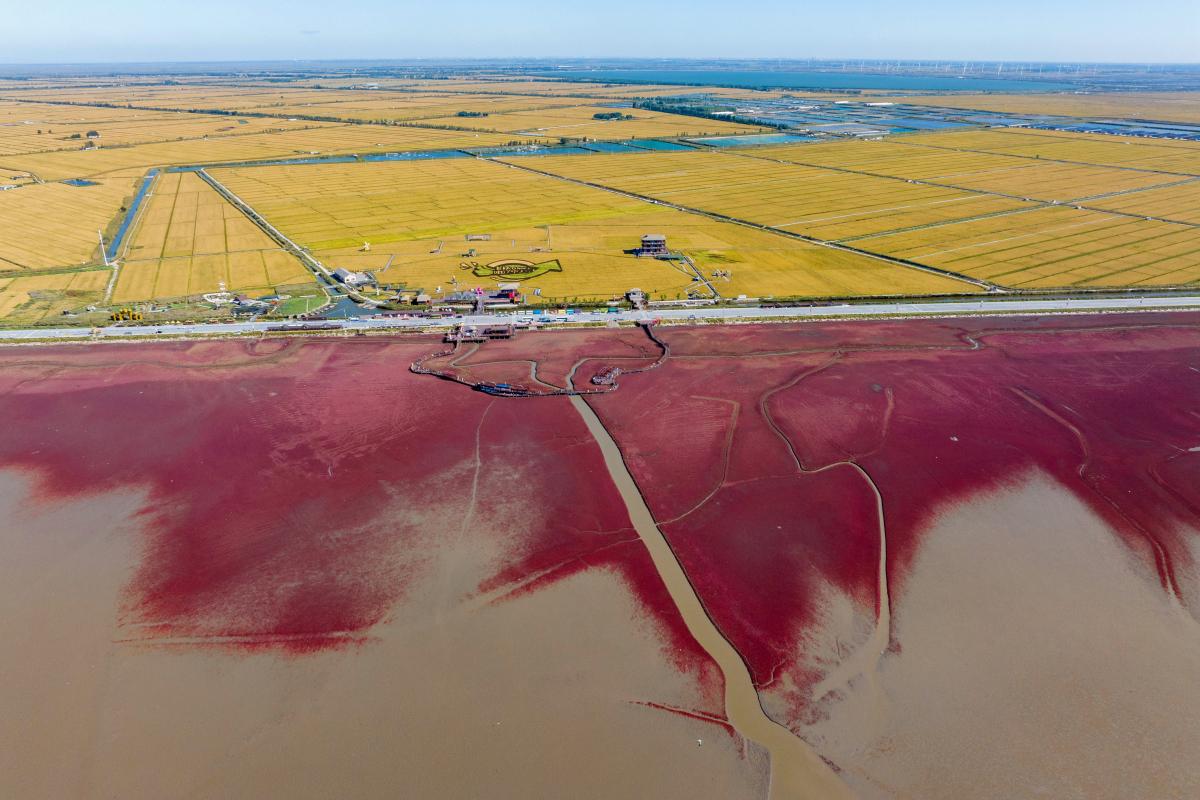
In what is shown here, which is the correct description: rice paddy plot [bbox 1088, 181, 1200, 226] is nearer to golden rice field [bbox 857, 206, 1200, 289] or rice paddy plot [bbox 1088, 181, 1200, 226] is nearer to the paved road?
golden rice field [bbox 857, 206, 1200, 289]

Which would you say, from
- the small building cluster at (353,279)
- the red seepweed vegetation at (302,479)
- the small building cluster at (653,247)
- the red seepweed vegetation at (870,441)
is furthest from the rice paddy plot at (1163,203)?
the small building cluster at (353,279)

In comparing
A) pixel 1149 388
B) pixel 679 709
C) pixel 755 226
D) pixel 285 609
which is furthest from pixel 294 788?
pixel 755 226

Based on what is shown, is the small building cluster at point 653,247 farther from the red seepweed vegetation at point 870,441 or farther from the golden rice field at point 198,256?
the golden rice field at point 198,256

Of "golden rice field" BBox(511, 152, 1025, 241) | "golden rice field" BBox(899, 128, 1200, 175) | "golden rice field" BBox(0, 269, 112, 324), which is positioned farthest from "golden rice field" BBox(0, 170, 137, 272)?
"golden rice field" BBox(899, 128, 1200, 175)

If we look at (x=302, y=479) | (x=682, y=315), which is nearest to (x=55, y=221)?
(x=302, y=479)

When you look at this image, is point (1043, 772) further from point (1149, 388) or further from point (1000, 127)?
point (1000, 127)

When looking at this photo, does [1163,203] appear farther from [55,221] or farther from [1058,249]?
[55,221]
